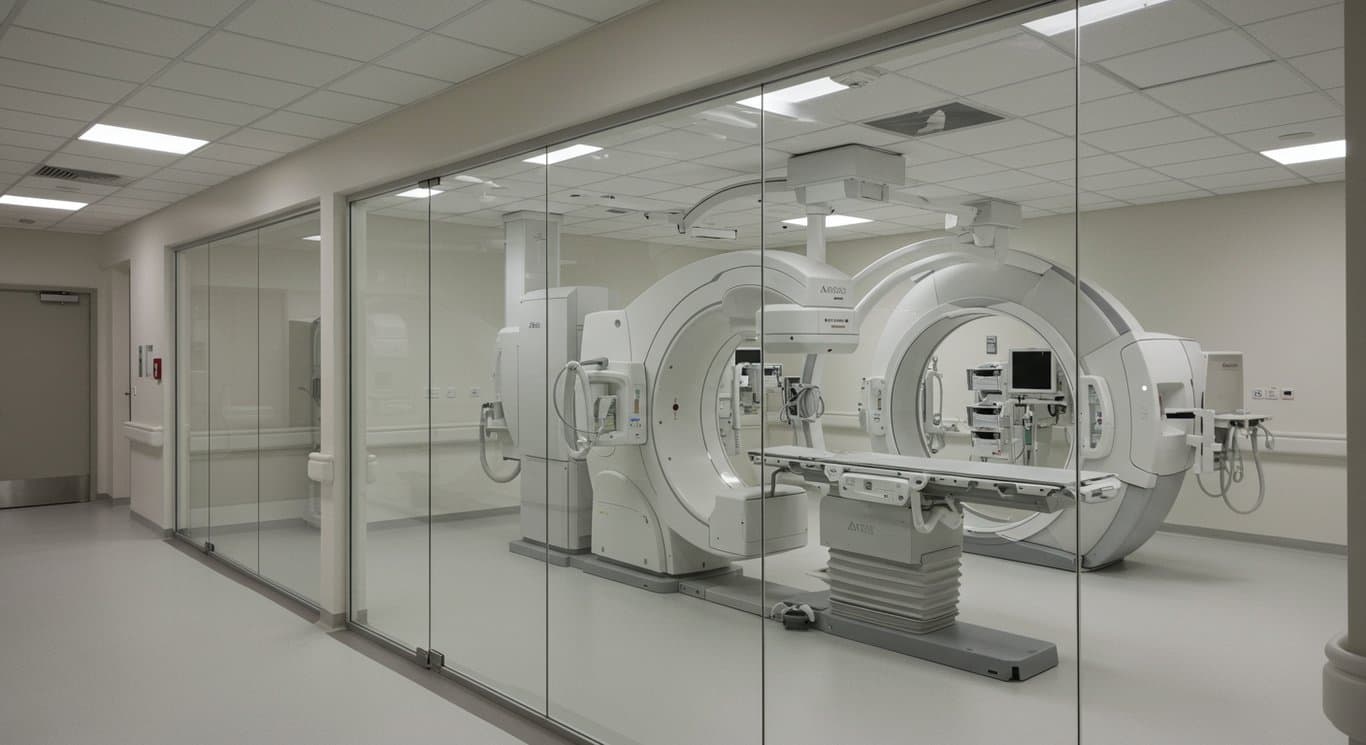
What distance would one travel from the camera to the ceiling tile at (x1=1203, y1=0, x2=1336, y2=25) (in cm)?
210

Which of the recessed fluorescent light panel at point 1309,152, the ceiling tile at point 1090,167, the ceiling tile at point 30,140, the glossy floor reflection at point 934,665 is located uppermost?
the ceiling tile at point 30,140

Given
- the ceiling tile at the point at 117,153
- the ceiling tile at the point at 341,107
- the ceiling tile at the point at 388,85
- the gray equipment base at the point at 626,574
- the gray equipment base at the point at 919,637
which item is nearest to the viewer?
the gray equipment base at the point at 919,637

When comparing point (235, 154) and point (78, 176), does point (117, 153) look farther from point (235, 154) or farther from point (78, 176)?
point (78, 176)

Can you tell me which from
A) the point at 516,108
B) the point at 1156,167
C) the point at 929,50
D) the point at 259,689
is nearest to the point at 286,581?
the point at 259,689

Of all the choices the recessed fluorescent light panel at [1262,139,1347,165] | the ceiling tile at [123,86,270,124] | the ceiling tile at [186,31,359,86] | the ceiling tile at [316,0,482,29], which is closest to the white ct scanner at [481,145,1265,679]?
the recessed fluorescent light panel at [1262,139,1347,165]

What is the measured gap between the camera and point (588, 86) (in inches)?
143

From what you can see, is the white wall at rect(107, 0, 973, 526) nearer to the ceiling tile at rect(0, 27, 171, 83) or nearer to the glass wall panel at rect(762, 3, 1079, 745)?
the glass wall panel at rect(762, 3, 1079, 745)

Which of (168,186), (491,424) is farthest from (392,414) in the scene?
(168,186)

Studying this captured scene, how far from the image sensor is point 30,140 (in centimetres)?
546

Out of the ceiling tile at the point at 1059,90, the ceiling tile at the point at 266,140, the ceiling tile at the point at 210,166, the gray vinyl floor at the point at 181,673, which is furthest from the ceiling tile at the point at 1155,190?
the ceiling tile at the point at 210,166

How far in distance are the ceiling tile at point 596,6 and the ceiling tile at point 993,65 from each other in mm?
1046

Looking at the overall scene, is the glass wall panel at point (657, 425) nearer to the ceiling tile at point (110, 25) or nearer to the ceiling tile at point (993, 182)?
the ceiling tile at point (993, 182)

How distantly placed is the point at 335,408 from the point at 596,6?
3027mm

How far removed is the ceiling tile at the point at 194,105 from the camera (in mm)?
4516
